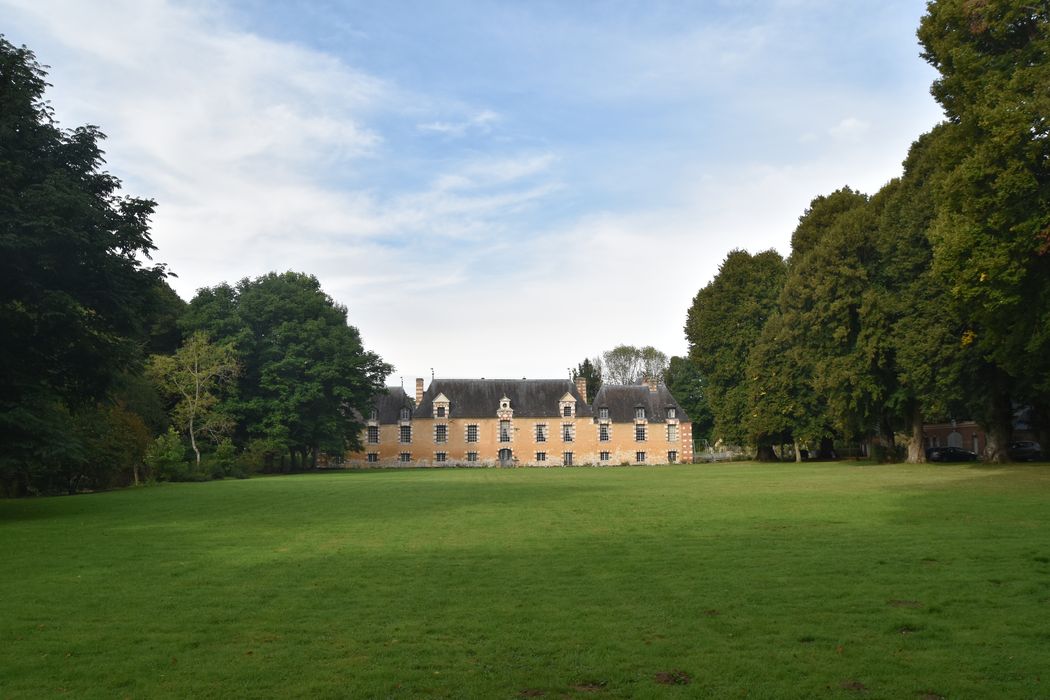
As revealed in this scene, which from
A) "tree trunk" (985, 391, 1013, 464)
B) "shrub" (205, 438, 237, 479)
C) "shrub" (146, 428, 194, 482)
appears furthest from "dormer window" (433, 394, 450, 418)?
"tree trunk" (985, 391, 1013, 464)

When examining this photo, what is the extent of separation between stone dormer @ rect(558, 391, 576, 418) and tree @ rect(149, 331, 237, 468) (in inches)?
1255

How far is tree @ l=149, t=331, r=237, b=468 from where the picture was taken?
1881 inches

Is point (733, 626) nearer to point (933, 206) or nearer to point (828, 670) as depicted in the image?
point (828, 670)

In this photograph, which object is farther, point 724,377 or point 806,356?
point 724,377

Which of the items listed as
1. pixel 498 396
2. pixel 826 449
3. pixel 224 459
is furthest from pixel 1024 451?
pixel 224 459

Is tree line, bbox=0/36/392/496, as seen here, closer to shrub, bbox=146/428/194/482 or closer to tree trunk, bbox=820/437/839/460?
shrub, bbox=146/428/194/482

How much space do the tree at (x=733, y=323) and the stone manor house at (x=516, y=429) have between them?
12543 millimetres

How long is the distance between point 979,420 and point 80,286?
114 feet

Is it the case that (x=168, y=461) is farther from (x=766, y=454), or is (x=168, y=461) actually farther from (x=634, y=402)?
(x=634, y=402)

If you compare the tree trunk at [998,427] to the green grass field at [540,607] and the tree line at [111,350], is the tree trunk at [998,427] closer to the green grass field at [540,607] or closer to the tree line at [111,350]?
the green grass field at [540,607]

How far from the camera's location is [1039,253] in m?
21.0

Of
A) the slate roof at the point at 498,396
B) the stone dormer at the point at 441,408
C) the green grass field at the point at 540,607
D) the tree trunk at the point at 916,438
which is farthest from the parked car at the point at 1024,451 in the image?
the stone dormer at the point at 441,408

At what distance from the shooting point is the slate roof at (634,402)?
247 feet

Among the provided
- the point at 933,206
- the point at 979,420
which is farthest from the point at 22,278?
the point at 979,420
